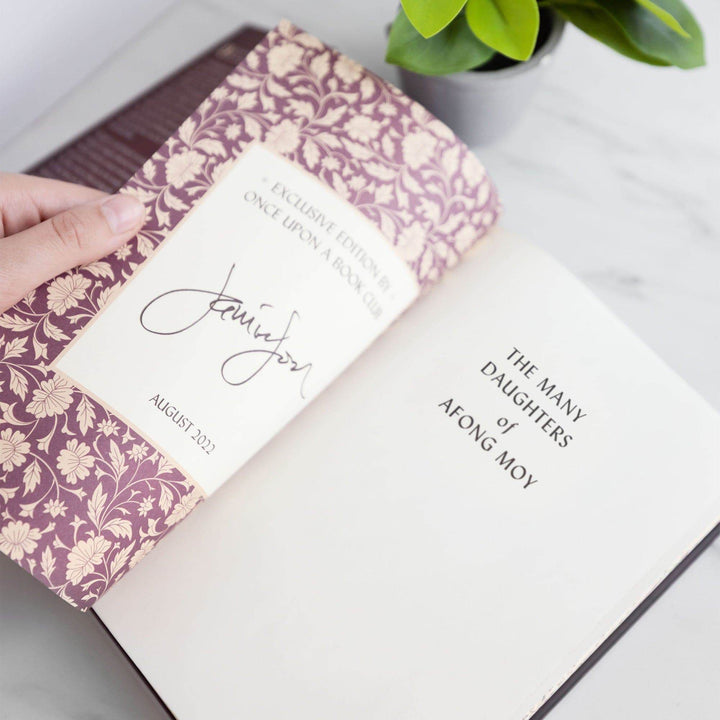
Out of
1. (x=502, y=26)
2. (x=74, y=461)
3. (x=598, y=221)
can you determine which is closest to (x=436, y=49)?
(x=502, y=26)

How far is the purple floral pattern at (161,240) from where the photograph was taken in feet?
1.00

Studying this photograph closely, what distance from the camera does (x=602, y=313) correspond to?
14.0 inches

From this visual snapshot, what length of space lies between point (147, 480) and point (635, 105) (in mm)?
366

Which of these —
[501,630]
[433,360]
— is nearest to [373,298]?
[433,360]

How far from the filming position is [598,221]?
0.43 m

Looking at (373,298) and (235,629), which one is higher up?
(373,298)

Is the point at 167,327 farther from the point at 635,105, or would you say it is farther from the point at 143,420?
the point at 635,105

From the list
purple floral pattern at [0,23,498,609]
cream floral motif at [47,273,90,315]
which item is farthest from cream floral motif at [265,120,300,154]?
cream floral motif at [47,273,90,315]

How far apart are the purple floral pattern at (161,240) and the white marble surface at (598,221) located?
0.23 feet

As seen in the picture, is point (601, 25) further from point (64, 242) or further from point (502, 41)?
point (64, 242)

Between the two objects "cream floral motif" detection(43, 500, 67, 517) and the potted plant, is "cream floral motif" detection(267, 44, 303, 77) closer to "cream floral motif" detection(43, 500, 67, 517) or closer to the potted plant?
the potted plant

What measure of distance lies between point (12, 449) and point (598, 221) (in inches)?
13.2

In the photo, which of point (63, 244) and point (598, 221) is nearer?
point (63, 244)
